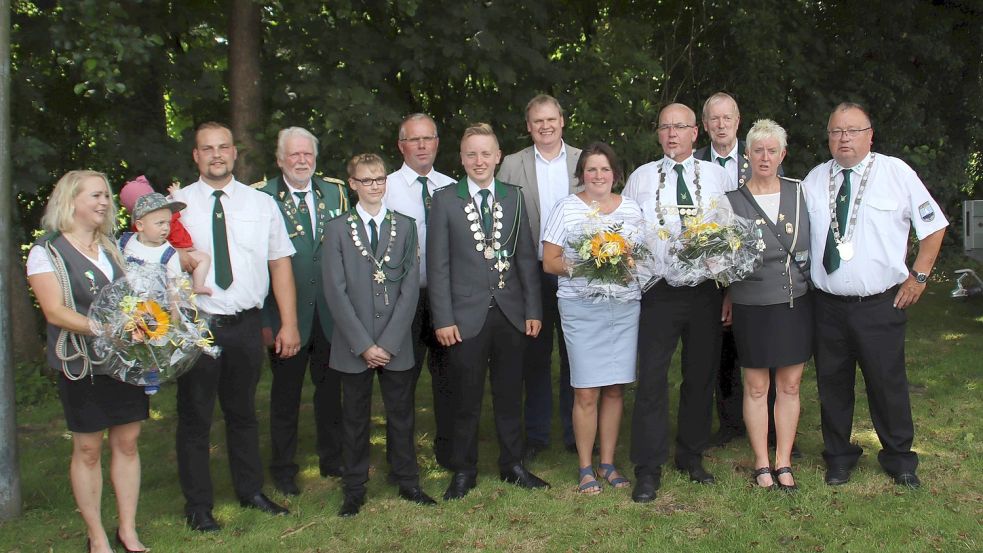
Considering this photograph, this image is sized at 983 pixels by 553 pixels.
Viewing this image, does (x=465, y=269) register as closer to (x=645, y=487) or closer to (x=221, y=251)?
(x=221, y=251)

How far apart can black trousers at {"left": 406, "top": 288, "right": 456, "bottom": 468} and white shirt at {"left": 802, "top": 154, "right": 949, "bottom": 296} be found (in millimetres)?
2336

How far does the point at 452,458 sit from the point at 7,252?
285 centimetres

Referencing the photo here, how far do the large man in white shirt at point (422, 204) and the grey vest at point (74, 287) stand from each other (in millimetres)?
2035

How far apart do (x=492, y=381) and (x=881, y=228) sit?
240 cm

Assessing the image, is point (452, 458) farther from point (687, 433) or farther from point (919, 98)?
point (919, 98)

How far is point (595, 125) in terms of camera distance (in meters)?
10.5

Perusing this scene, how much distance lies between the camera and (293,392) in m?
5.96

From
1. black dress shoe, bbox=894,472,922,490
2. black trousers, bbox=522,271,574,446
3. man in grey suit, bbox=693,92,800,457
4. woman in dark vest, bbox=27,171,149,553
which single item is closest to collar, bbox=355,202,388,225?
woman in dark vest, bbox=27,171,149,553

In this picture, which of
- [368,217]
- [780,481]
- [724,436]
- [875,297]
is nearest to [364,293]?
[368,217]

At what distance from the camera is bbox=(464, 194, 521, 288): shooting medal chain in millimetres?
5590

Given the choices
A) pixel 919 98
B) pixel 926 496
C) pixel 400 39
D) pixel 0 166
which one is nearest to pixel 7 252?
pixel 0 166

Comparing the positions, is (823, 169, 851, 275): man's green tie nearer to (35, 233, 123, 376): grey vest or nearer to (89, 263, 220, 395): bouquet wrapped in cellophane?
(89, 263, 220, 395): bouquet wrapped in cellophane

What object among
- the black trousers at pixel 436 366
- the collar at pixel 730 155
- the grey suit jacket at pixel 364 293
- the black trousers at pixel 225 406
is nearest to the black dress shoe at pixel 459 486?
A: the black trousers at pixel 436 366

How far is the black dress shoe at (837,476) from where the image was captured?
5.68 metres
